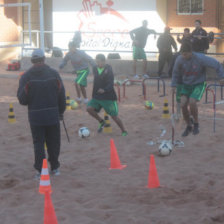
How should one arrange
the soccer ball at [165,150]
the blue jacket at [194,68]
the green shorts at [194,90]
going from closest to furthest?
the soccer ball at [165,150] → the blue jacket at [194,68] → the green shorts at [194,90]

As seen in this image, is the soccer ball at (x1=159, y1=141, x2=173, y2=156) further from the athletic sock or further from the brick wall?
the brick wall

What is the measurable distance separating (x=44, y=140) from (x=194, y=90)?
11.3 ft

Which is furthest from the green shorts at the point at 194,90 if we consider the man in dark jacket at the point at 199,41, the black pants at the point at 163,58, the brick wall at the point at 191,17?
the brick wall at the point at 191,17

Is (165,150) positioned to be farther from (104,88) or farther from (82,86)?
(82,86)

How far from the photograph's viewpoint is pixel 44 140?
7.30m

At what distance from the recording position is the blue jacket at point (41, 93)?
22.8 feet

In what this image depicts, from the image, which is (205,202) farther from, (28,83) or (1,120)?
(1,120)

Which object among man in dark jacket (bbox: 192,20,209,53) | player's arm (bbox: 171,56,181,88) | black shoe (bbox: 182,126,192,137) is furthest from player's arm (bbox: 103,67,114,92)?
man in dark jacket (bbox: 192,20,209,53)

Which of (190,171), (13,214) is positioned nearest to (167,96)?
(190,171)

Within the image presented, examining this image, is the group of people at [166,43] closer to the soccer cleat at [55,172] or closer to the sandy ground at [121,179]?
the sandy ground at [121,179]

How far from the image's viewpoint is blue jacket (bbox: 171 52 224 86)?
9.25m

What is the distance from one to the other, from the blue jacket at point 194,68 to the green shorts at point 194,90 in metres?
0.09

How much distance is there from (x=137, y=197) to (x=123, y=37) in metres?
16.4

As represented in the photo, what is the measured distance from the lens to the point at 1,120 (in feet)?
38.1
